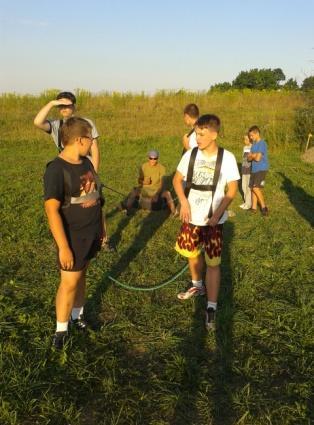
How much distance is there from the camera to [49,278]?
484cm

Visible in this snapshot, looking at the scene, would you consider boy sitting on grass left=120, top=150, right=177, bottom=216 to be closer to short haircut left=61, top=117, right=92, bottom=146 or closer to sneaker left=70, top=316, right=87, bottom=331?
sneaker left=70, top=316, right=87, bottom=331

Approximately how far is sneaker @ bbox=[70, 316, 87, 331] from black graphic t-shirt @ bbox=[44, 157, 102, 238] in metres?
0.93

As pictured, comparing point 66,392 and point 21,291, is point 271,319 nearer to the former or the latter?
point 66,392

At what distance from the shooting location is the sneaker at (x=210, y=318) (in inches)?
153

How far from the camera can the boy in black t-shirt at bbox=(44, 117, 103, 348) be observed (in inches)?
118

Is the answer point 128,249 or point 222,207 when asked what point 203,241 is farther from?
point 128,249

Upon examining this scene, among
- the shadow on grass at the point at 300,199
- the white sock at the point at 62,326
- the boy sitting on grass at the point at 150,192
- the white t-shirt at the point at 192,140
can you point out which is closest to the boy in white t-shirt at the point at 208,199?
the white sock at the point at 62,326

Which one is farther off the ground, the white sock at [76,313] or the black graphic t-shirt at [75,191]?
the black graphic t-shirt at [75,191]

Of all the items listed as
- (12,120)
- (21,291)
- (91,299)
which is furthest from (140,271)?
(12,120)

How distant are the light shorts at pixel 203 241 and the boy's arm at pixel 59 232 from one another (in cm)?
132

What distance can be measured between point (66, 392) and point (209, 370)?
116cm

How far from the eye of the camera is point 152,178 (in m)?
7.95

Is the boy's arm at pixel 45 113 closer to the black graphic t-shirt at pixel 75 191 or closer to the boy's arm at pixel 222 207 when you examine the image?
the black graphic t-shirt at pixel 75 191

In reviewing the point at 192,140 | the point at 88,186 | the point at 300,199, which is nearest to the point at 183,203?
the point at 88,186
